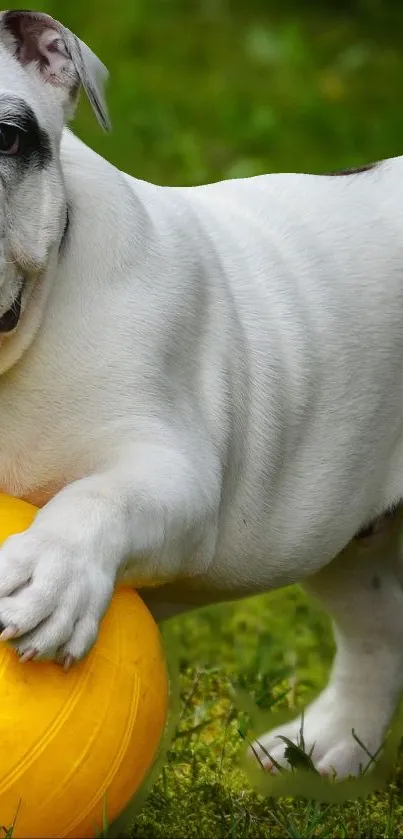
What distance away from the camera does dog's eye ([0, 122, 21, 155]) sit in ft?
10.5

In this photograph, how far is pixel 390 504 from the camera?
4102mm

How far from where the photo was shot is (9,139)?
322 centimetres

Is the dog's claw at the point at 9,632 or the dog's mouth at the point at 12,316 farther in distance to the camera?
the dog's mouth at the point at 12,316

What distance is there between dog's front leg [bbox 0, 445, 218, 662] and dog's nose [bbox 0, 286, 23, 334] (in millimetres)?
345

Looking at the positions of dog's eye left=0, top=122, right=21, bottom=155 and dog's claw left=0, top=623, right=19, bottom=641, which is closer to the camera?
dog's claw left=0, top=623, right=19, bottom=641

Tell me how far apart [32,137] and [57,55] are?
0.31m

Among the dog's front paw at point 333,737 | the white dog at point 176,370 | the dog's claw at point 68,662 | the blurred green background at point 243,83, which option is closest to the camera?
the dog's claw at point 68,662

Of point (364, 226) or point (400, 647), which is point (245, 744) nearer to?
point (400, 647)

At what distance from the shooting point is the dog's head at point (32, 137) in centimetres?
322

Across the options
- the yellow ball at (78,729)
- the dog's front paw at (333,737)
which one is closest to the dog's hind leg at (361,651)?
the dog's front paw at (333,737)

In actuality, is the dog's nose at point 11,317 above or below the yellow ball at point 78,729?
Answer: above

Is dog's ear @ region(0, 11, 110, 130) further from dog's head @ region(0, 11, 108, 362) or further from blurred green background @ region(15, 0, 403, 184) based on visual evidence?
blurred green background @ region(15, 0, 403, 184)

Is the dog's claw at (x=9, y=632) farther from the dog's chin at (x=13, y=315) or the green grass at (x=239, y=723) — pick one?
the green grass at (x=239, y=723)

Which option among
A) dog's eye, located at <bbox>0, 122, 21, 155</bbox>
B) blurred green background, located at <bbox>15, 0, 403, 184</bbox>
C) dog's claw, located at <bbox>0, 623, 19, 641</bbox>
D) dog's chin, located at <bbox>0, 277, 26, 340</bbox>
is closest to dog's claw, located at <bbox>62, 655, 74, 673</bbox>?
dog's claw, located at <bbox>0, 623, 19, 641</bbox>
